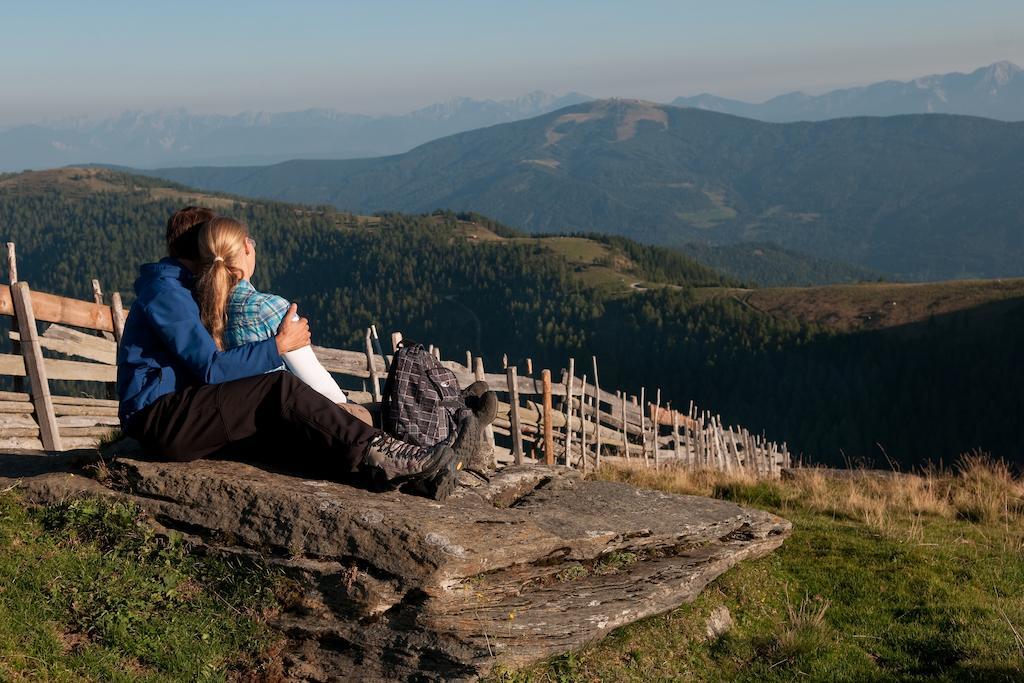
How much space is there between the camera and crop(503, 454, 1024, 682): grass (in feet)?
18.7

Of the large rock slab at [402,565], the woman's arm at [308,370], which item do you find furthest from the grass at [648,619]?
the woman's arm at [308,370]

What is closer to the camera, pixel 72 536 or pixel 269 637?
pixel 269 637

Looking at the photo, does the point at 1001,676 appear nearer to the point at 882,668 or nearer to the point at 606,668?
the point at 882,668

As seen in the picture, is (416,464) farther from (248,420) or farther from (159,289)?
(159,289)

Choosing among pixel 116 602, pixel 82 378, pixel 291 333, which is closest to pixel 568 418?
pixel 82 378

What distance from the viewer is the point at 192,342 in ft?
17.9

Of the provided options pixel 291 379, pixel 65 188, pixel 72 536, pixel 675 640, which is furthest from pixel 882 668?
pixel 65 188

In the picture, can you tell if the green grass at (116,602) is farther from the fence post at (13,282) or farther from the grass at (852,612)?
the fence post at (13,282)

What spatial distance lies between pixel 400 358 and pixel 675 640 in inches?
109

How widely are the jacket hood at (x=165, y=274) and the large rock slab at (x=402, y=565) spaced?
1211mm

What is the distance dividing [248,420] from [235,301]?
82 cm

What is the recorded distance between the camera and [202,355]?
17.9 feet

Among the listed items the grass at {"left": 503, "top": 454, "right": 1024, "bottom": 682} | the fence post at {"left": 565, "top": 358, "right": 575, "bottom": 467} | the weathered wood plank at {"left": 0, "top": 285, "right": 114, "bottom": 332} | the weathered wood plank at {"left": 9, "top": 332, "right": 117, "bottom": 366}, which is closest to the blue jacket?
the grass at {"left": 503, "top": 454, "right": 1024, "bottom": 682}

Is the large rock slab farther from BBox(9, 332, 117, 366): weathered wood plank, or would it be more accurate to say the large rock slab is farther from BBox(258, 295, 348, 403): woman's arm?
BBox(9, 332, 117, 366): weathered wood plank
